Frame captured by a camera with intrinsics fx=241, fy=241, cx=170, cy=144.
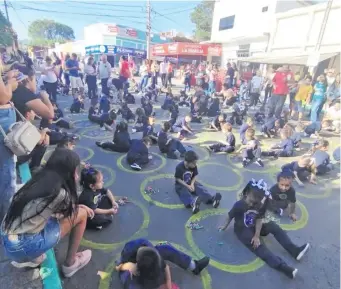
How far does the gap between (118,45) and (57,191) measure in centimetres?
3643

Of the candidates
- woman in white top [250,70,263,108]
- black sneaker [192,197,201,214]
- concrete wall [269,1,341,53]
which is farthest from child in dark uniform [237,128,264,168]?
concrete wall [269,1,341,53]

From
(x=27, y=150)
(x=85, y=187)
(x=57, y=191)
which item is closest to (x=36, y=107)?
(x=27, y=150)

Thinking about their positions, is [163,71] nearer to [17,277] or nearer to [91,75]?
[91,75]

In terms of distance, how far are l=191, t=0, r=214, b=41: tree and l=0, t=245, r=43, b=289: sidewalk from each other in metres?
46.0

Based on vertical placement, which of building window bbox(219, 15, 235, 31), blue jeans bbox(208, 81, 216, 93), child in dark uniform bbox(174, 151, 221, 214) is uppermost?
building window bbox(219, 15, 235, 31)

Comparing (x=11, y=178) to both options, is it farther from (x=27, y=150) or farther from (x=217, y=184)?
(x=217, y=184)

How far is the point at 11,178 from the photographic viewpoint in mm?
2439

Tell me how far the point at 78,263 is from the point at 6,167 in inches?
48.2

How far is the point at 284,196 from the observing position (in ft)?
11.9

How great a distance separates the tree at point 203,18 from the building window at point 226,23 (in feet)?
52.9

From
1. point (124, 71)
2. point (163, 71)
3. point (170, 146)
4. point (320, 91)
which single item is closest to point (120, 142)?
point (170, 146)

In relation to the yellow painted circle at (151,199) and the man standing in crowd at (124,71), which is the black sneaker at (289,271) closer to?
the yellow painted circle at (151,199)

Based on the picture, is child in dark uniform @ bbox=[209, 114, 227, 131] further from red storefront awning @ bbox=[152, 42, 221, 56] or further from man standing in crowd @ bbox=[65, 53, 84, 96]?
red storefront awning @ bbox=[152, 42, 221, 56]

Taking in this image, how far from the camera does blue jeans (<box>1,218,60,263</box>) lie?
6.15 feet
